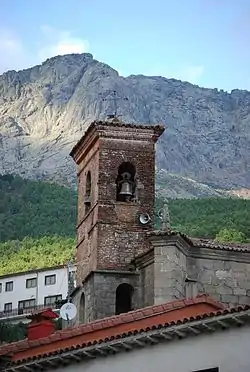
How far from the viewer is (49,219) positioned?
105938mm

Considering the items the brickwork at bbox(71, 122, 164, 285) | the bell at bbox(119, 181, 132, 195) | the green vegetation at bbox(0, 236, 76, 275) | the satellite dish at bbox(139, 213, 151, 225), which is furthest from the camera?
the green vegetation at bbox(0, 236, 76, 275)

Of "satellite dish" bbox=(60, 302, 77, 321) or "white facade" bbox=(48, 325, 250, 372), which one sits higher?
"satellite dish" bbox=(60, 302, 77, 321)

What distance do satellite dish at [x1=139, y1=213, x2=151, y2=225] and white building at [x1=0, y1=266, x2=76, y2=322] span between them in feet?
153

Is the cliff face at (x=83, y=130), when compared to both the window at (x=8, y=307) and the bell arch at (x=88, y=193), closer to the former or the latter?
the window at (x=8, y=307)

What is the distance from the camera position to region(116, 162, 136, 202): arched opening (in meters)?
35.8

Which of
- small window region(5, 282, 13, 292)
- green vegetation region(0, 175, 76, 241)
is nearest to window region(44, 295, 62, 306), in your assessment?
small window region(5, 282, 13, 292)

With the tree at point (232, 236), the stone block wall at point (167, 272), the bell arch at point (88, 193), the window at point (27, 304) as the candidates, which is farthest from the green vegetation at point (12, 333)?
the stone block wall at point (167, 272)

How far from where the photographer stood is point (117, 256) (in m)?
34.5

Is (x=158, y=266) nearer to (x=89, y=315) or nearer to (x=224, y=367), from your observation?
(x=89, y=315)

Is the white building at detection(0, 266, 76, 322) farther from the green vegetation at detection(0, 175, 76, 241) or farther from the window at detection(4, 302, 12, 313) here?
the green vegetation at detection(0, 175, 76, 241)

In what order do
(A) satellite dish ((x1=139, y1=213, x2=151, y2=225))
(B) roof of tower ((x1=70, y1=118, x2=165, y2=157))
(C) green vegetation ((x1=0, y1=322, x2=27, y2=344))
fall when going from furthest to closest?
(C) green vegetation ((x1=0, y1=322, x2=27, y2=344)), (B) roof of tower ((x1=70, y1=118, x2=165, y2=157)), (A) satellite dish ((x1=139, y1=213, x2=151, y2=225))

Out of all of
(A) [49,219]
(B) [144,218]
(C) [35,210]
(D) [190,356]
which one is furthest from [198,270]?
(C) [35,210]

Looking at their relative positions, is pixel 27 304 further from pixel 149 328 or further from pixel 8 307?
pixel 149 328

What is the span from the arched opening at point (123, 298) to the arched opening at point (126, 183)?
3.43 metres
